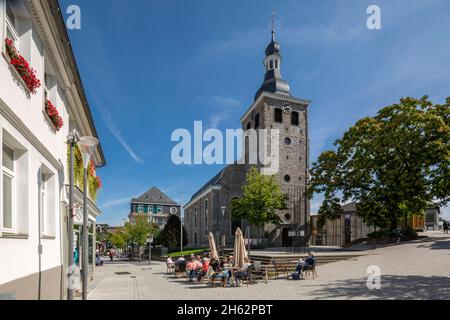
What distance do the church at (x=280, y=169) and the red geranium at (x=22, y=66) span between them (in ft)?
117

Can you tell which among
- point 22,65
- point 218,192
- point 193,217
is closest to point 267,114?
point 218,192

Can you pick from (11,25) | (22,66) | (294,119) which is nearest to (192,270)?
(22,66)

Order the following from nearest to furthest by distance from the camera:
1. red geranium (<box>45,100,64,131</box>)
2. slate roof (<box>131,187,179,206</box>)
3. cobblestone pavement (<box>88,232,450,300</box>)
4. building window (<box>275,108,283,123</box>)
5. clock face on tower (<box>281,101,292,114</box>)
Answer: red geranium (<box>45,100,64,131</box>) < cobblestone pavement (<box>88,232,450,300</box>) < building window (<box>275,108,283,123</box>) < clock face on tower (<box>281,101,292,114</box>) < slate roof (<box>131,187,179,206</box>)

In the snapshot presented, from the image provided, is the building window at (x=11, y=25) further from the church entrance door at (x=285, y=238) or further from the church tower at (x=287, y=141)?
the church entrance door at (x=285, y=238)

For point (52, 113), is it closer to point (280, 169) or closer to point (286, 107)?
point (280, 169)

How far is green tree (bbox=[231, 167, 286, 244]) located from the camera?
37.6 metres

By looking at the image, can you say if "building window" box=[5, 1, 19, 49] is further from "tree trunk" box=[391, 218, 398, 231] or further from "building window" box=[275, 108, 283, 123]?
"building window" box=[275, 108, 283, 123]

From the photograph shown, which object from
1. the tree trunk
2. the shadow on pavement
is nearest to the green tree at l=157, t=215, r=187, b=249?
the tree trunk

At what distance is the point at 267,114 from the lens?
4575cm

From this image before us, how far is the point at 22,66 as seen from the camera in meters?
6.41

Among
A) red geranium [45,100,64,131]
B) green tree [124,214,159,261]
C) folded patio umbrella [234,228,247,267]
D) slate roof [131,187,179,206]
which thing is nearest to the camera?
red geranium [45,100,64,131]

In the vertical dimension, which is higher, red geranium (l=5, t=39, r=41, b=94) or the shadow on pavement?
red geranium (l=5, t=39, r=41, b=94)

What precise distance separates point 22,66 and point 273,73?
45380 mm
